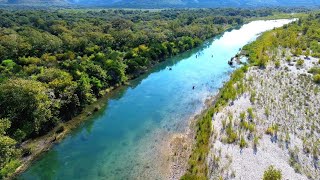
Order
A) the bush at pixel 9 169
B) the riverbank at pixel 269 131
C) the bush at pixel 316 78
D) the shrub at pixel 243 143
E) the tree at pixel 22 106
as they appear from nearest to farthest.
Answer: the bush at pixel 9 169 → the riverbank at pixel 269 131 → the shrub at pixel 243 143 → the tree at pixel 22 106 → the bush at pixel 316 78

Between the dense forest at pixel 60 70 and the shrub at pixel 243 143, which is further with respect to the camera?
the dense forest at pixel 60 70

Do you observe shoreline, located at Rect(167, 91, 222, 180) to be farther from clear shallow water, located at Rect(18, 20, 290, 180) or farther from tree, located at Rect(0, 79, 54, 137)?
tree, located at Rect(0, 79, 54, 137)

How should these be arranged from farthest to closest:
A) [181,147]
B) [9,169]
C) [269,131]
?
[181,147] → [269,131] → [9,169]

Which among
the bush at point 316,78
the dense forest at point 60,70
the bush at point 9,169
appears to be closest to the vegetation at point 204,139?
the bush at point 316,78

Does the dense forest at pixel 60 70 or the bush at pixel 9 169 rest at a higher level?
the dense forest at pixel 60 70

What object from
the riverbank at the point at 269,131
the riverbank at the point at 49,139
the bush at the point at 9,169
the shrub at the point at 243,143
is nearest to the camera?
the bush at the point at 9,169

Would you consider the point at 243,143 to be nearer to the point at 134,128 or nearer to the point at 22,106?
the point at 134,128

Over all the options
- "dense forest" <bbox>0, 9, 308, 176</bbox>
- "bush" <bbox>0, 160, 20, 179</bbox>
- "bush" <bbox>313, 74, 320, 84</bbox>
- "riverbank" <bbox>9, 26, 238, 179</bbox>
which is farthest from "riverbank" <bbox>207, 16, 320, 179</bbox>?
"dense forest" <bbox>0, 9, 308, 176</bbox>

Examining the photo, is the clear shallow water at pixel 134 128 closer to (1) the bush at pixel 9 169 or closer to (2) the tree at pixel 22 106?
(1) the bush at pixel 9 169

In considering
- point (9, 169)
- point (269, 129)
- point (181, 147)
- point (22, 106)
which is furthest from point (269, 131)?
point (22, 106)
